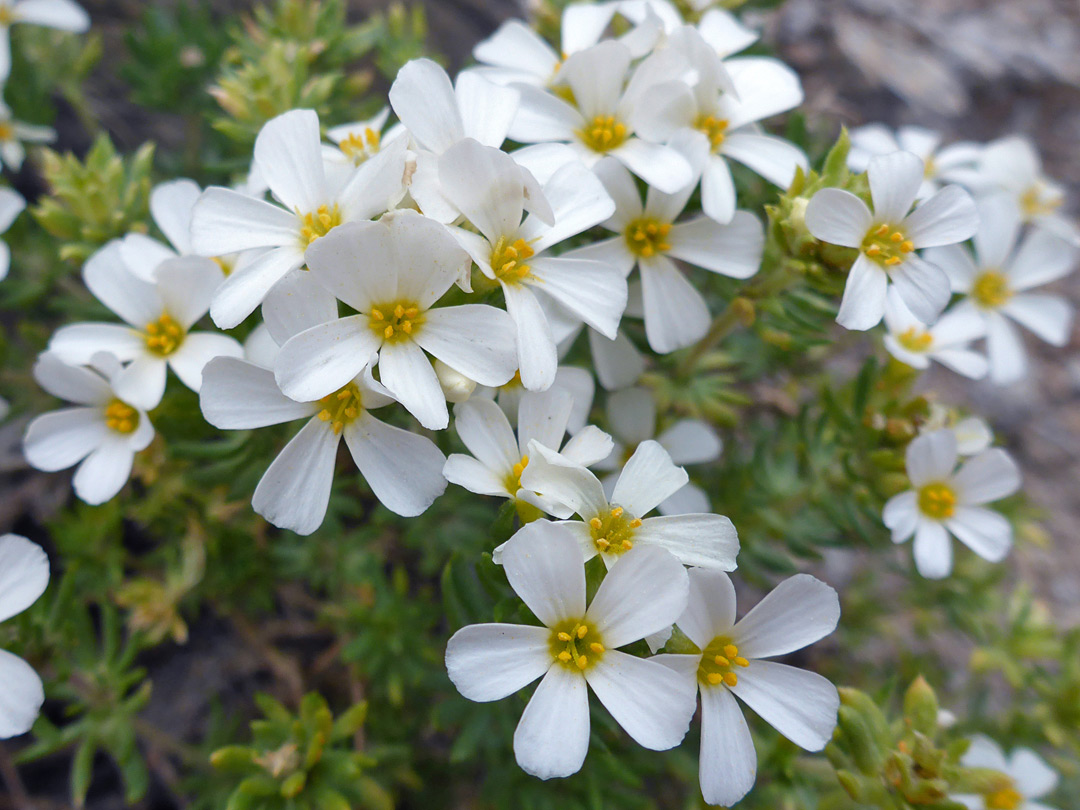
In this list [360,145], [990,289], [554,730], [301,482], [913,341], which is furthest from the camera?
[990,289]

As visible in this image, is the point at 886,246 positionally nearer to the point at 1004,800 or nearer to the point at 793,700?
the point at 793,700

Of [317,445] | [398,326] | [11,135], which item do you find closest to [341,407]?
[317,445]

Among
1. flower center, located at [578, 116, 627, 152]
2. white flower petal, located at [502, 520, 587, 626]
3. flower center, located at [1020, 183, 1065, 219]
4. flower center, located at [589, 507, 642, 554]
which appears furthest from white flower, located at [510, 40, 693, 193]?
flower center, located at [1020, 183, 1065, 219]

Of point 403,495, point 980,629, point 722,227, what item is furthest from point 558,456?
point 980,629

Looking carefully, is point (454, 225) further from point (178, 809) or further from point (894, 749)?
point (178, 809)

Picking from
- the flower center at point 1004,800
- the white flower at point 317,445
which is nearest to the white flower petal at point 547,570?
the white flower at point 317,445

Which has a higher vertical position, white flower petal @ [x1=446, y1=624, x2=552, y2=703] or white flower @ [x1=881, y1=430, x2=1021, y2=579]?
white flower petal @ [x1=446, y1=624, x2=552, y2=703]

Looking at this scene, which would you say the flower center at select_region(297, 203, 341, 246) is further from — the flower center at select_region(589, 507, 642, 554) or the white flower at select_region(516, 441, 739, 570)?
the flower center at select_region(589, 507, 642, 554)
